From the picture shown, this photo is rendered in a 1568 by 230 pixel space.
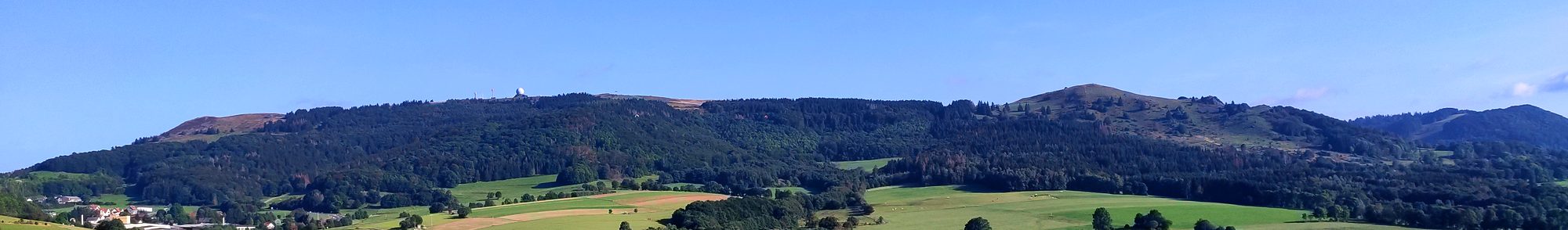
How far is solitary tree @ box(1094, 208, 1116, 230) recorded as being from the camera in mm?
82125

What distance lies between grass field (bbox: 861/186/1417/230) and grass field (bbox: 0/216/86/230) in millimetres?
48480

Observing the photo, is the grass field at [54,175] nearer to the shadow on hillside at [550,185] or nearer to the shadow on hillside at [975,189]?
the shadow on hillside at [550,185]

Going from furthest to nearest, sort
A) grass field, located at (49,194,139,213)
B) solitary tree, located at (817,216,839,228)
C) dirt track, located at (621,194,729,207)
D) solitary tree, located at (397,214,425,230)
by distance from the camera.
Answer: grass field, located at (49,194,139,213) < dirt track, located at (621,194,729,207) < solitary tree, located at (817,216,839,228) < solitary tree, located at (397,214,425,230)

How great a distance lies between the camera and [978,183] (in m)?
134

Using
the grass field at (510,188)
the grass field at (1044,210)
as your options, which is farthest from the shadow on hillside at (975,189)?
the grass field at (510,188)

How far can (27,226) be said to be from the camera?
232 feet

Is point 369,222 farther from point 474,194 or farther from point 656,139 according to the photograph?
point 656,139

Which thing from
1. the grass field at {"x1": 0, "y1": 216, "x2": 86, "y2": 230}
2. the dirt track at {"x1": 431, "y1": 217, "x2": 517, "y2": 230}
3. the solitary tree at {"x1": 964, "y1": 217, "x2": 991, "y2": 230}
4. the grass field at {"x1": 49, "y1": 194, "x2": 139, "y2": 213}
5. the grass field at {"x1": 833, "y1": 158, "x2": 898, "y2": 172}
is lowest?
the grass field at {"x1": 49, "y1": 194, "x2": 139, "y2": 213}

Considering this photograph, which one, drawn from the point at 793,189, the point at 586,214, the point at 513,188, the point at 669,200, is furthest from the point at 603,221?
the point at 513,188

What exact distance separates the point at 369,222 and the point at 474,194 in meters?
44.9

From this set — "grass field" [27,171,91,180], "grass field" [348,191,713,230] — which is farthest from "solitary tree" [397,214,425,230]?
"grass field" [27,171,91,180]

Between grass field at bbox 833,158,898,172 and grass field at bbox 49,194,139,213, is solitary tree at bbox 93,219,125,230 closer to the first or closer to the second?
grass field at bbox 49,194,139,213

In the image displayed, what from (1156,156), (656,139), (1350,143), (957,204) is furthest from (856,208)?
(1350,143)

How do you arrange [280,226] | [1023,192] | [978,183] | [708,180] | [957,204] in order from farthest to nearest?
[708,180], [978,183], [1023,192], [957,204], [280,226]
